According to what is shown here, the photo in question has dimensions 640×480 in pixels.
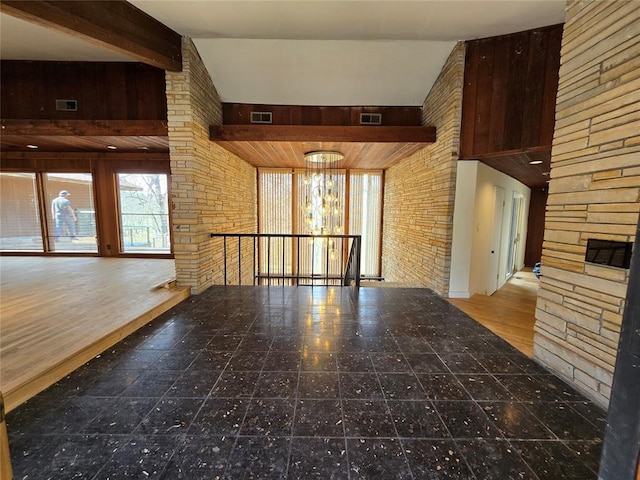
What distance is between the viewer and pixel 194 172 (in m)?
3.79

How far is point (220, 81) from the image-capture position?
4.30 meters

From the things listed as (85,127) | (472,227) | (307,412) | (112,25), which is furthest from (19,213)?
(472,227)

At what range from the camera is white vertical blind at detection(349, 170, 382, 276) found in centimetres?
764

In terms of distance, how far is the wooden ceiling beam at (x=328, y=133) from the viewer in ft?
14.2

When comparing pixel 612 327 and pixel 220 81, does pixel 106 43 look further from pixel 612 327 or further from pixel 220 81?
pixel 612 327

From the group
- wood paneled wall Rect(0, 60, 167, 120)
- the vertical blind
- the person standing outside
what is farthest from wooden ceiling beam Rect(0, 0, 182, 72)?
the person standing outside

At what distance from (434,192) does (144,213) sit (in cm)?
653

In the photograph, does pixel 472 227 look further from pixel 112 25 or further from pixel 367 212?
pixel 112 25

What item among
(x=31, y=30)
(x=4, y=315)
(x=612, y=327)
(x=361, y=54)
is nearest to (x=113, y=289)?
(x=4, y=315)

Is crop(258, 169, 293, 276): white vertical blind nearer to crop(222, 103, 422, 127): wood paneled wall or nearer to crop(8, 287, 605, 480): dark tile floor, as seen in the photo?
crop(222, 103, 422, 127): wood paneled wall

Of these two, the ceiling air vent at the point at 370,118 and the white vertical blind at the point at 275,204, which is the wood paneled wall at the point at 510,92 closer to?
the ceiling air vent at the point at 370,118

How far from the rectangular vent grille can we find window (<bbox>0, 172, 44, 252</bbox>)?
3298 millimetres

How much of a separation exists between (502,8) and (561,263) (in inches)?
116

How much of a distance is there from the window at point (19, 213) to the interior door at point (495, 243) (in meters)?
9.97
